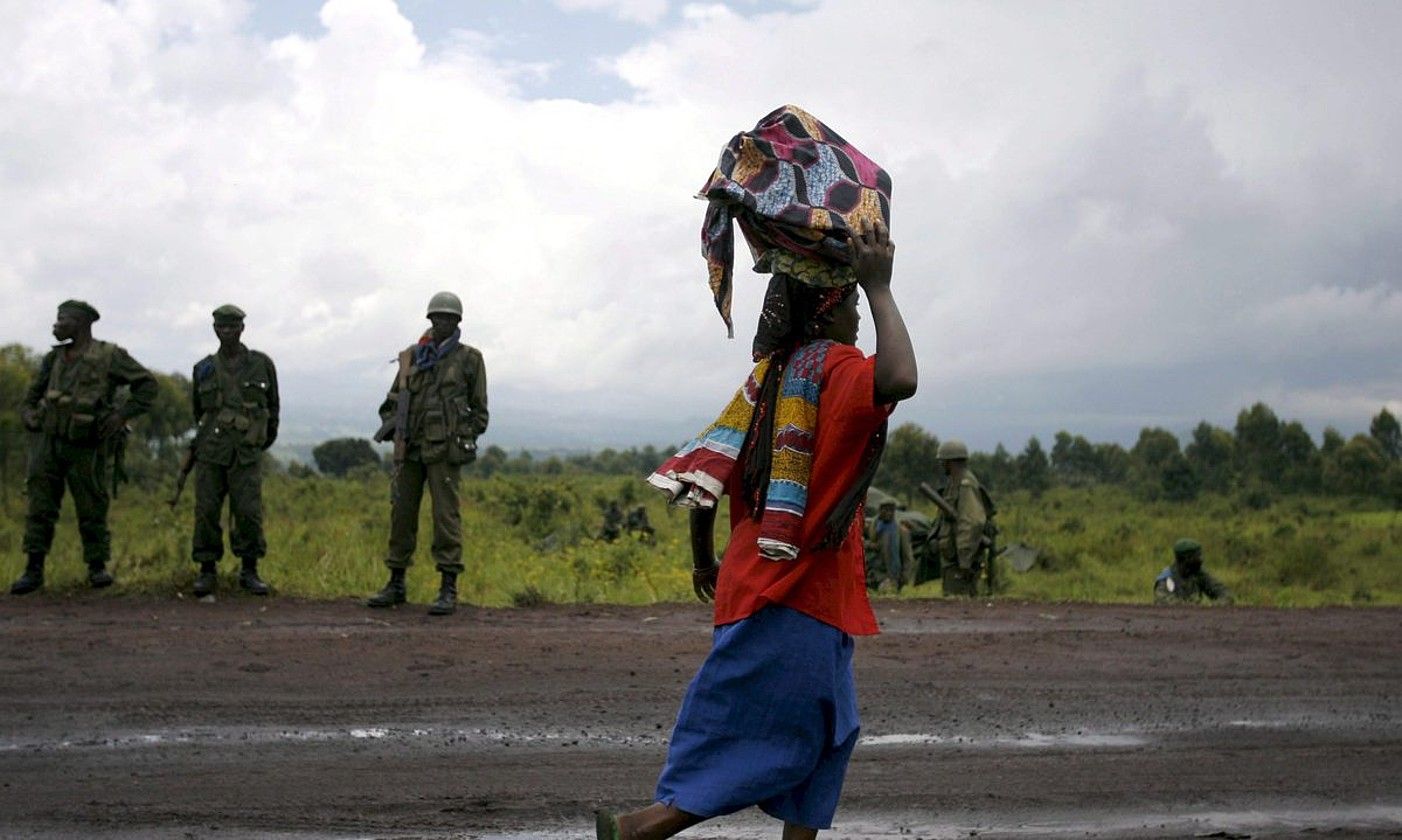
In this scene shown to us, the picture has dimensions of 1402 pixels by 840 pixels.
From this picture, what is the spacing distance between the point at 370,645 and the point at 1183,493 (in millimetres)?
41433

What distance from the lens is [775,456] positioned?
12.1 feet

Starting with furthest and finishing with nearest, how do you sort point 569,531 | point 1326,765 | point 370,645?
point 569,531
point 370,645
point 1326,765

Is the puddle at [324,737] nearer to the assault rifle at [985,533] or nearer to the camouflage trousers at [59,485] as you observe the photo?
the camouflage trousers at [59,485]

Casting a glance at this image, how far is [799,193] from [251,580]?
9.04 metres

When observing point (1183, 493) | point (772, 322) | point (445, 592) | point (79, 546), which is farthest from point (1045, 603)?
point (1183, 493)

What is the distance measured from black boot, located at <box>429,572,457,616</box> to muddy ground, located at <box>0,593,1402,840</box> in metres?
0.22

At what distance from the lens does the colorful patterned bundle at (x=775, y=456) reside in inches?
143

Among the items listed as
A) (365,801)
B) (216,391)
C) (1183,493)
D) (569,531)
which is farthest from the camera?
(1183,493)

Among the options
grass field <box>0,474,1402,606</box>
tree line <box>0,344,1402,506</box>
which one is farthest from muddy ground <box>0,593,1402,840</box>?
tree line <box>0,344,1402,506</box>

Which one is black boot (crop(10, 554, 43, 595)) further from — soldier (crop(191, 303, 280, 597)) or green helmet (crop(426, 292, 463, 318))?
green helmet (crop(426, 292, 463, 318))

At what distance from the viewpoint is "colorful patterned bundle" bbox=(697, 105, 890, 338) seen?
361cm

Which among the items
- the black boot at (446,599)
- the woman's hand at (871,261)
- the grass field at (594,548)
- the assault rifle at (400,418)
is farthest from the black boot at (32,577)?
the woman's hand at (871,261)

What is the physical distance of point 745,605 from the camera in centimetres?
370

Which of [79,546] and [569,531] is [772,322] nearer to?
[79,546]
